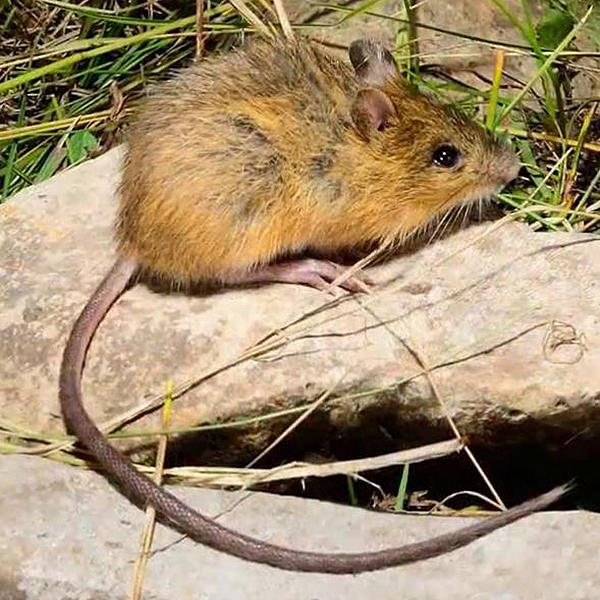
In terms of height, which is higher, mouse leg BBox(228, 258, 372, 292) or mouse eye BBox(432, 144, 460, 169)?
mouse eye BBox(432, 144, 460, 169)

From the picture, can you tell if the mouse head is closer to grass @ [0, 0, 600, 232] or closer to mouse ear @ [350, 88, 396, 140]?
mouse ear @ [350, 88, 396, 140]

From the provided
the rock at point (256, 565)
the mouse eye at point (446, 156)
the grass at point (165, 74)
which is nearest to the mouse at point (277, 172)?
the mouse eye at point (446, 156)

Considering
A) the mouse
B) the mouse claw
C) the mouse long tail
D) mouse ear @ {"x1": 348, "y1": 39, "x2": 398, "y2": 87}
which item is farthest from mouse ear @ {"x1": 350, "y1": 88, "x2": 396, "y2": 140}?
the mouse long tail

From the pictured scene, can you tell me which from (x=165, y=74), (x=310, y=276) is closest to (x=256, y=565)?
(x=310, y=276)

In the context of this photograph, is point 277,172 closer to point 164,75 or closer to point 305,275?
point 305,275

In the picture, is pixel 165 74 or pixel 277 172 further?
pixel 165 74

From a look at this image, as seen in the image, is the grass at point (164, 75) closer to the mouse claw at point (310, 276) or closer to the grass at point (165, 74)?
the grass at point (165, 74)

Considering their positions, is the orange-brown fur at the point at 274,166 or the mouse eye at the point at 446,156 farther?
the mouse eye at the point at 446,156

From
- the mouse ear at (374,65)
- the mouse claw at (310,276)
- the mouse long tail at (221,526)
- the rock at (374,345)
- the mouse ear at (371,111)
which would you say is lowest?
the mouse long tail at (221,526)
